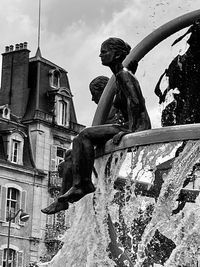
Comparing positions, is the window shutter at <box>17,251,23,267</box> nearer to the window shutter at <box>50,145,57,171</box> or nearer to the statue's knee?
the window shutter at <box>50,145,57,171</box>

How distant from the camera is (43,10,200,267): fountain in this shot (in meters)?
7.58

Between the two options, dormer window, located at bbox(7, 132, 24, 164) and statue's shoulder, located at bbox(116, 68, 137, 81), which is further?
dormer window, located at bbox(7, 132, 24, 164)

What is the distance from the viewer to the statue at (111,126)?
7.88 m

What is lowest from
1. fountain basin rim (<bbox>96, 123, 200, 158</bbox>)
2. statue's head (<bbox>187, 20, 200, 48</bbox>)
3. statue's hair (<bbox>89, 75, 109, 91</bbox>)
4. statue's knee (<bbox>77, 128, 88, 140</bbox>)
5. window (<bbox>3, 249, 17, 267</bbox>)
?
fountain basin rim (<bbox>96, 123, 200, 158</bbox>)

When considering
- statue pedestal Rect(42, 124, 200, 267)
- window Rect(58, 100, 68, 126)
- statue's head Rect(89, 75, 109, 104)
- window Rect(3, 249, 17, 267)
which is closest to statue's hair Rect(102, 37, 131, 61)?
statue pedestal Rect(42, 124, 200, 267)

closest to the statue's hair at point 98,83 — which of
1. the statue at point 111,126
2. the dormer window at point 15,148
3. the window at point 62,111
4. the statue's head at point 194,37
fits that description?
the statue's head at point 194,37

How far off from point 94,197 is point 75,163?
54cm

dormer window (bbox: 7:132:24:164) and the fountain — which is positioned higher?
dormer window (bbox: 7:132:24:164)

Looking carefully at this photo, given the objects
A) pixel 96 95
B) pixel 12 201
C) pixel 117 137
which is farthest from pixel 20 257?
pixel 117 137

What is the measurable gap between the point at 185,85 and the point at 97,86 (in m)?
1.10

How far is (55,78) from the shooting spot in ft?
156

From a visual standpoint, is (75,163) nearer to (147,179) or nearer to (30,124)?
(147,179)

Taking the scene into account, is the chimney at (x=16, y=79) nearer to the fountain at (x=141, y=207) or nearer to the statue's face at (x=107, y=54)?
the fountain at (x=141, y=207)

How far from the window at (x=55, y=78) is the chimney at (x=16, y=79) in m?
1.92
